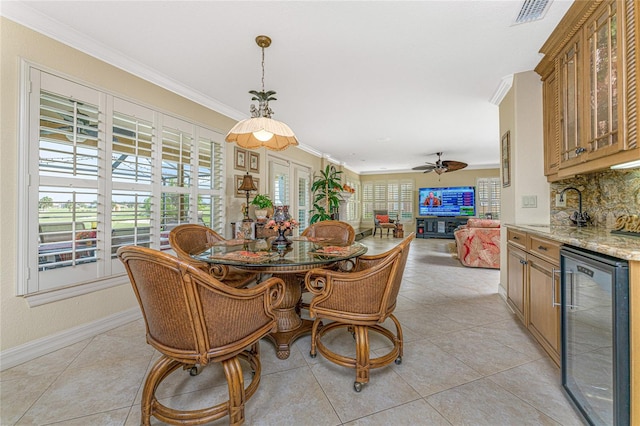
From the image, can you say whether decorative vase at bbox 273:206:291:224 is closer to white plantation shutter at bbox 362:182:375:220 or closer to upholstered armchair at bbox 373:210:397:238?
upholstered armchair at bbox 373:210:397:238

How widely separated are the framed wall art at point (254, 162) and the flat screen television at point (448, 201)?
711 cm

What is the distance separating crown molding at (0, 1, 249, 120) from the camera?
6.05ft

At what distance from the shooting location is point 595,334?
49.4 inches

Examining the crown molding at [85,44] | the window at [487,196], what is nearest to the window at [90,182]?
the crown molding at [85,44]

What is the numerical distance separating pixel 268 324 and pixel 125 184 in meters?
2.14

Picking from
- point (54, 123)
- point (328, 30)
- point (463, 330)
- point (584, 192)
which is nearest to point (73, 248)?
point (54, 123)

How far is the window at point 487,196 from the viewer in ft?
29.2

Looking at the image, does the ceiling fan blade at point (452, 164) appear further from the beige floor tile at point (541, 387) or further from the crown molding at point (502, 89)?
the beige floor tile at point (541, 387)

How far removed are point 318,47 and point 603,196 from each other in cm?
272

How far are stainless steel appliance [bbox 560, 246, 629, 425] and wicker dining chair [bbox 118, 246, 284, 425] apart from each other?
4.97 feet

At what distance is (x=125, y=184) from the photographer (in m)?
2.50

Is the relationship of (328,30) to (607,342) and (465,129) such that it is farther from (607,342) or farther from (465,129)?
(465,129)

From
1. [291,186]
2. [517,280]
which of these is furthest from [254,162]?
[517,280]

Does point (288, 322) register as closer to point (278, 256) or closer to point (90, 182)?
point (278, 256)
